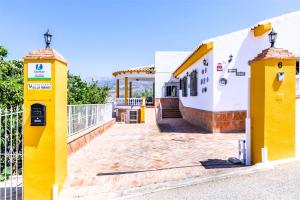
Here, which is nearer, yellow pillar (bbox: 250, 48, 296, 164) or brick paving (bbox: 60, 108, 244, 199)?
brick paving (bbox: 60, 108, 244, 199)

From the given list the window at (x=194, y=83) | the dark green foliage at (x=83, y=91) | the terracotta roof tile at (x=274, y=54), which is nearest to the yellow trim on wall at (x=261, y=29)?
the window at (x=194, y=83)

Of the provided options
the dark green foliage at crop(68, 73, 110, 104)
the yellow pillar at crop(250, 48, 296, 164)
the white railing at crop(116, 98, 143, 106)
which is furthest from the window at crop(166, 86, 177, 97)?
the yellow pillar at crop(250, 48, 296, 164)

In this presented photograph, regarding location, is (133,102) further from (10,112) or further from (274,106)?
(10,112)

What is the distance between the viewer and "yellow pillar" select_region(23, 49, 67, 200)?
4215 mm

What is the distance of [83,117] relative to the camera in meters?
9.62

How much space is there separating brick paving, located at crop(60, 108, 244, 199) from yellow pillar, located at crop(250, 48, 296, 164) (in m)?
0.88

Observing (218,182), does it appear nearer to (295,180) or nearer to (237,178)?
(237,178)

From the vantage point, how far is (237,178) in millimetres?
4785

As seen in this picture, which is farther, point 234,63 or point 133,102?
point 133,102

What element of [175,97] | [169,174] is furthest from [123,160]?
[175,97]

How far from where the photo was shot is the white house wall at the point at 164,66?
26.2 m

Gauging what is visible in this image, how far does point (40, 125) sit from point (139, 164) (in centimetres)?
271

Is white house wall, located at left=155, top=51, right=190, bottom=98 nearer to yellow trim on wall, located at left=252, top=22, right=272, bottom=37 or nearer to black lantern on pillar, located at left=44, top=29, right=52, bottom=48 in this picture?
yellow trim on wall, located at left=252, top=22, right=272, bottom=37

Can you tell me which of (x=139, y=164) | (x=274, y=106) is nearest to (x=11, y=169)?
(x=139, y=164)
